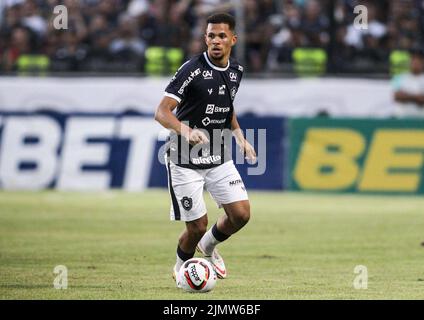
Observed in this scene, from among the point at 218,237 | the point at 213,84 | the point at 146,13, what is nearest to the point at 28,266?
the point at 218,237

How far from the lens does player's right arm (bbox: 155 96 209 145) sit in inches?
393

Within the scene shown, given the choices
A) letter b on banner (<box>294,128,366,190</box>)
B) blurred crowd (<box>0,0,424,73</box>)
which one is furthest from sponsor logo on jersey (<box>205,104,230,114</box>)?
blurred crowd (<box>0,0,424,73</box>)

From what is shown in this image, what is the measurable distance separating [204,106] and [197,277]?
175cm

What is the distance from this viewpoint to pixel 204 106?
1085cm

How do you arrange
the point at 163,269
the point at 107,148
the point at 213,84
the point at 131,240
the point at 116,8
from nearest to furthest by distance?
1. the point at 213,84
2. the point at 163,269
3. the point at 131,240
4. the point at 107,148
5. the point at 116,8

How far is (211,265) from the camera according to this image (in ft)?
35.9

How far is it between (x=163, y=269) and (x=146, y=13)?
11.8m

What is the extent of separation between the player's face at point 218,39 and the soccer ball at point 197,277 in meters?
2.07

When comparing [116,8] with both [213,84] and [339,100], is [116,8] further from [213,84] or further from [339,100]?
[213,84]

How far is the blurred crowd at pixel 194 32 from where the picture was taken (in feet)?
72.4
